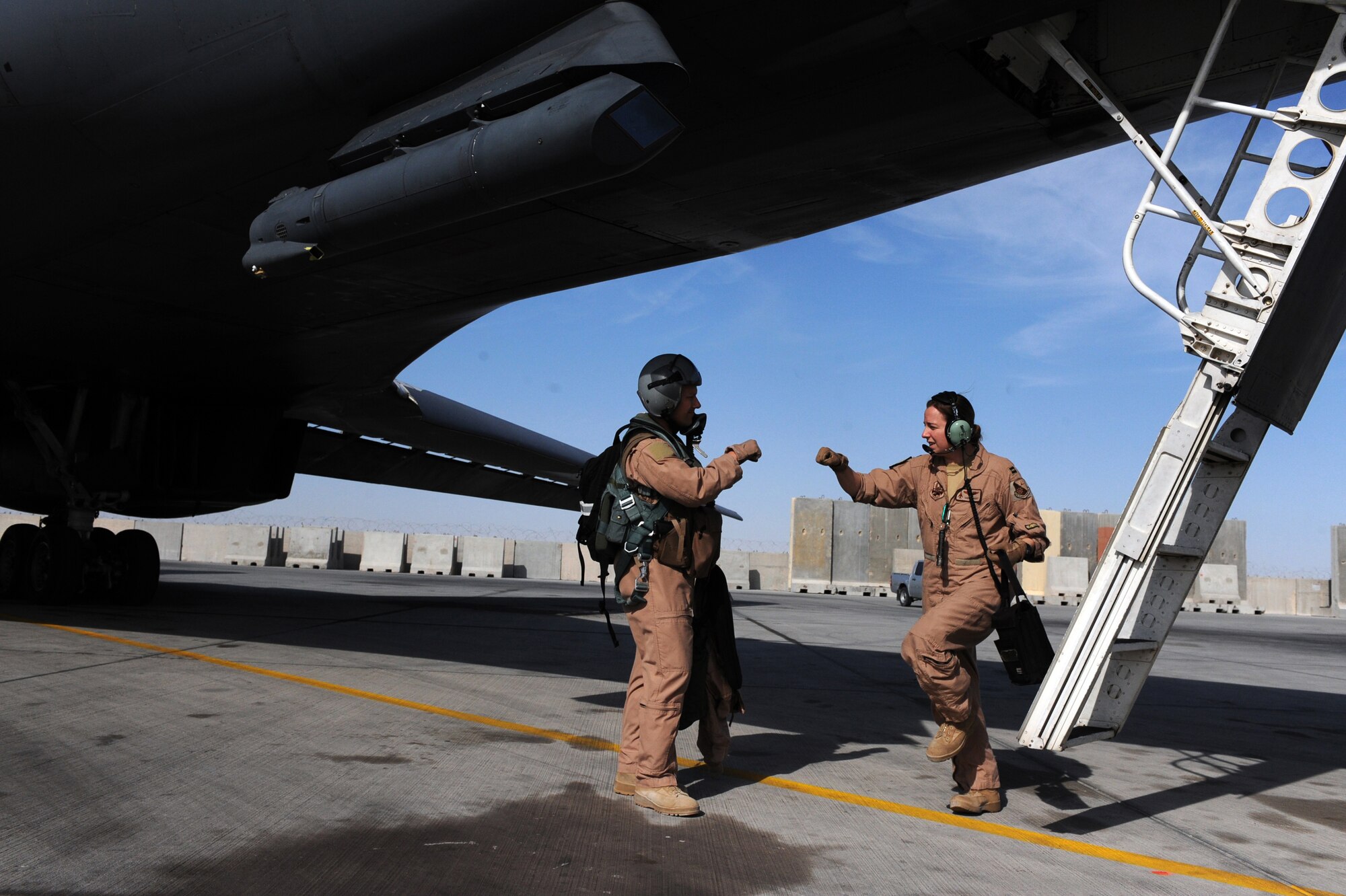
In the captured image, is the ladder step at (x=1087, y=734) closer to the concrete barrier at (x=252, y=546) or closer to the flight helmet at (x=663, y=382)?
the flight helmet at (x=663, y=382)

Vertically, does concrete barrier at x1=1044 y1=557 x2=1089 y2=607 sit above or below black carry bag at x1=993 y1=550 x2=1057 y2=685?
above

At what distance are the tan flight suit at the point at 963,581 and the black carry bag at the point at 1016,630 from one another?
0.14 feet

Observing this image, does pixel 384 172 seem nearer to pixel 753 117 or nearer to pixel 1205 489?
pixel 753 117

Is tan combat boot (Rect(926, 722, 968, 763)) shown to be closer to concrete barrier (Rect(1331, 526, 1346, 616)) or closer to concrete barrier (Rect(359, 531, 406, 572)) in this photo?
concrete barrier (Rect(359, 531, 406, 572))

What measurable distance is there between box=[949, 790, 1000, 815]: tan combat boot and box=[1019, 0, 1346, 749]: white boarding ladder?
48cm

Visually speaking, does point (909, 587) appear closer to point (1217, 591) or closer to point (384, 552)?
point (1217, 591)

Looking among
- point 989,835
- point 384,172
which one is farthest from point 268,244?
point 989,835

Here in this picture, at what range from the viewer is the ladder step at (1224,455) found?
438cm

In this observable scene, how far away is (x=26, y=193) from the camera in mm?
7348

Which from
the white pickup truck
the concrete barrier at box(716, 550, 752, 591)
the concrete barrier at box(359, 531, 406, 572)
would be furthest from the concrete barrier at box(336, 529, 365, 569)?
the white pickup truck

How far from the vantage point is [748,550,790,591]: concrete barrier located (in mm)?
38844

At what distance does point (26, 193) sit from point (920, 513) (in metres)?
6.73

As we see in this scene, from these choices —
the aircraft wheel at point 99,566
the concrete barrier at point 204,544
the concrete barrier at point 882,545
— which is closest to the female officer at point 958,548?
the aircraft wheel at point 99,566

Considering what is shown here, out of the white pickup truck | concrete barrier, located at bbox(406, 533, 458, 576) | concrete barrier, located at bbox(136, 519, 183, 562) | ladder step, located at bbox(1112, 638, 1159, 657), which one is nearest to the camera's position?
ladder step, located at bbox(1112, 638, 1159, 657)
